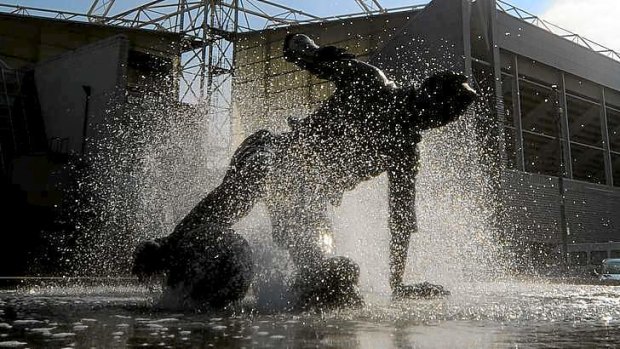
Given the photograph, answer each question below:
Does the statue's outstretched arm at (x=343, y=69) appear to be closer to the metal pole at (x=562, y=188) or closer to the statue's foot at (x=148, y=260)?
the statue's foot at (x=148, y=260)

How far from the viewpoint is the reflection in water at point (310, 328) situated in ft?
7.56

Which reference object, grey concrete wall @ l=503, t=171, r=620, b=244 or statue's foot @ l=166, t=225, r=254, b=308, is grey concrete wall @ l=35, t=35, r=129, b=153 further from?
statue's foot @ l=166, t=225, r=254, b=308

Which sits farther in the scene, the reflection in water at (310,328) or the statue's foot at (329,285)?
the statue's foot at (329,285)

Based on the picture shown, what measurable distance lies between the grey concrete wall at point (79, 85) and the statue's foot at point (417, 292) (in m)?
22.8

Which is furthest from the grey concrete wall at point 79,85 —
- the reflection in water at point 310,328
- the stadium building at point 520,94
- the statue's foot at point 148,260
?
the reflection in water at point 310,328

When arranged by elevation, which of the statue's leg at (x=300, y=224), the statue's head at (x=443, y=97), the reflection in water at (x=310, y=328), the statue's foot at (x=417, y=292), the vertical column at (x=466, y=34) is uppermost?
the vertical column at (x=466, y=34)

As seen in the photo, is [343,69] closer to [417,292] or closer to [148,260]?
[417,292]

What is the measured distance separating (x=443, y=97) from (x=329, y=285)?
73.7 inches

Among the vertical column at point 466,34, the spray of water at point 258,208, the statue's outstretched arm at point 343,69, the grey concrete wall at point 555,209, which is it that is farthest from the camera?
the grey concrete wall at point 555,209

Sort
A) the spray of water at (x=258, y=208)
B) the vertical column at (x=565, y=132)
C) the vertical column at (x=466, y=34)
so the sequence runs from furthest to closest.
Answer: the vertical column at (x=565, y=132) < the vertical column at (x=466, y=34) < the spray of water at (x=258, y=208)

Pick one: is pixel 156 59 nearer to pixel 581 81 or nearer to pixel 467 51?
pixel 467 51

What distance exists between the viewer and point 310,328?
110 inches

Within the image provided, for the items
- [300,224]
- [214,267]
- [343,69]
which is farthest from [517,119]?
[214,267]

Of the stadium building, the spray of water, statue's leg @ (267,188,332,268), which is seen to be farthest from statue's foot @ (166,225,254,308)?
the stadium building
